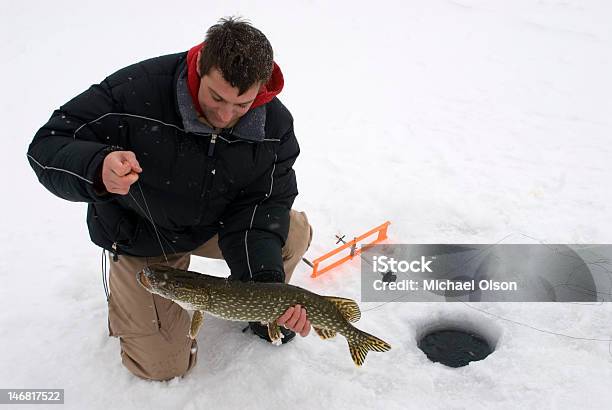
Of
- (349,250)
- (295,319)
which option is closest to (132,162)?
(295,319)

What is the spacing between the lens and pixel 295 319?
278cm

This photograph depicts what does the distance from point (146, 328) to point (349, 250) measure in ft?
6.35

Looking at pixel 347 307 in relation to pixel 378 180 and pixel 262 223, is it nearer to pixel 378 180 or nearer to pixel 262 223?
pixel 262 223

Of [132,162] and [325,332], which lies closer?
[132,162]

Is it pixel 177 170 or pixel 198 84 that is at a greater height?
pixel 198 84

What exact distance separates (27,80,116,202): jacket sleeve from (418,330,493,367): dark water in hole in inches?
99.8

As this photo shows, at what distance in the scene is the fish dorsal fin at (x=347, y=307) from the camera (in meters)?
2.91

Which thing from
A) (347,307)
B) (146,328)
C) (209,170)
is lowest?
(146,328)

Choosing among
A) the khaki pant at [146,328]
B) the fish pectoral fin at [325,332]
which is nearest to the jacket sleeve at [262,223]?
the fish pectoral fin at [325,332]

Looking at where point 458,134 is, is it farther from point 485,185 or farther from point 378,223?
point 378,223

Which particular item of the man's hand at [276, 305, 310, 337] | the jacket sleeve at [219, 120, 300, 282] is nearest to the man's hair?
the jacket sleeve at [219, 120, 300, 282]

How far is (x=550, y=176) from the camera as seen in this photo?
5723mm

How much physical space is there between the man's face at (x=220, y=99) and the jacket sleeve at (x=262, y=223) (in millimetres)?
539

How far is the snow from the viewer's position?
130 inches
